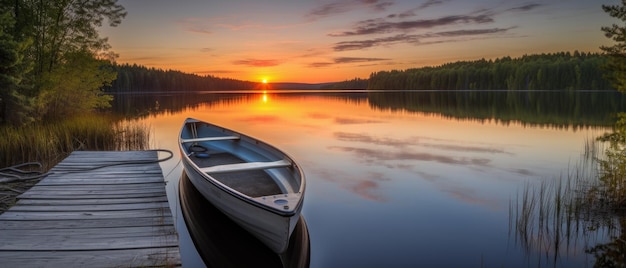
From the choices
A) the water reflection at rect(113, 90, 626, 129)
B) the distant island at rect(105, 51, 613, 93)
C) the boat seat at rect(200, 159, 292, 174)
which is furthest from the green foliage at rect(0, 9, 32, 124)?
the distant island at rect(105, 51, 613, 93)

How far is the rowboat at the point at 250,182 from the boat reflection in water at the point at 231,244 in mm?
354

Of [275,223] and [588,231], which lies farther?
[588,231]

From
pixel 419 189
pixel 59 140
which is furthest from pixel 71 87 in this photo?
pixel 419 189

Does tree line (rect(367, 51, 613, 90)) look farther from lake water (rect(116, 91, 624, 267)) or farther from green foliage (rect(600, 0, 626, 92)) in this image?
green foliage (rect(600, 0, 626, 92))

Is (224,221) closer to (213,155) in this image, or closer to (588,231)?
(213,155)

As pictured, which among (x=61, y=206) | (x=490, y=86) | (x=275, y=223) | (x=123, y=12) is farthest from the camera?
(x=490, y=86)

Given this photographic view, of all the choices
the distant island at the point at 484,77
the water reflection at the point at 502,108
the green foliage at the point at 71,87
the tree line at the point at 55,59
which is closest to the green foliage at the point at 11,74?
the tree line at the point at 55,59

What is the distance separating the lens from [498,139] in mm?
17688

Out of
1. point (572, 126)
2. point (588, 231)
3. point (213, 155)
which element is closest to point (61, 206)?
point (213, 155)

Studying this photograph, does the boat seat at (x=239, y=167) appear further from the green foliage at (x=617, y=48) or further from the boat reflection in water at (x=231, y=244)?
the green foliage at (x=617, y=48)

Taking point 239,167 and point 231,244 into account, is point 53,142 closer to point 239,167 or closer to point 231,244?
point 239,167

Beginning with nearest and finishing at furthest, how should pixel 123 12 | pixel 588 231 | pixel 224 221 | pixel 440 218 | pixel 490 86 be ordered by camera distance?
pixel 588 231 → pixel 224 221 → pixel 440 218 → pixel 123 12 → pixel 490 86

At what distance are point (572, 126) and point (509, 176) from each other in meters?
13.5

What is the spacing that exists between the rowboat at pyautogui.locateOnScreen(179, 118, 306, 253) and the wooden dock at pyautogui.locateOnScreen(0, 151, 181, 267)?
31.8 inches
